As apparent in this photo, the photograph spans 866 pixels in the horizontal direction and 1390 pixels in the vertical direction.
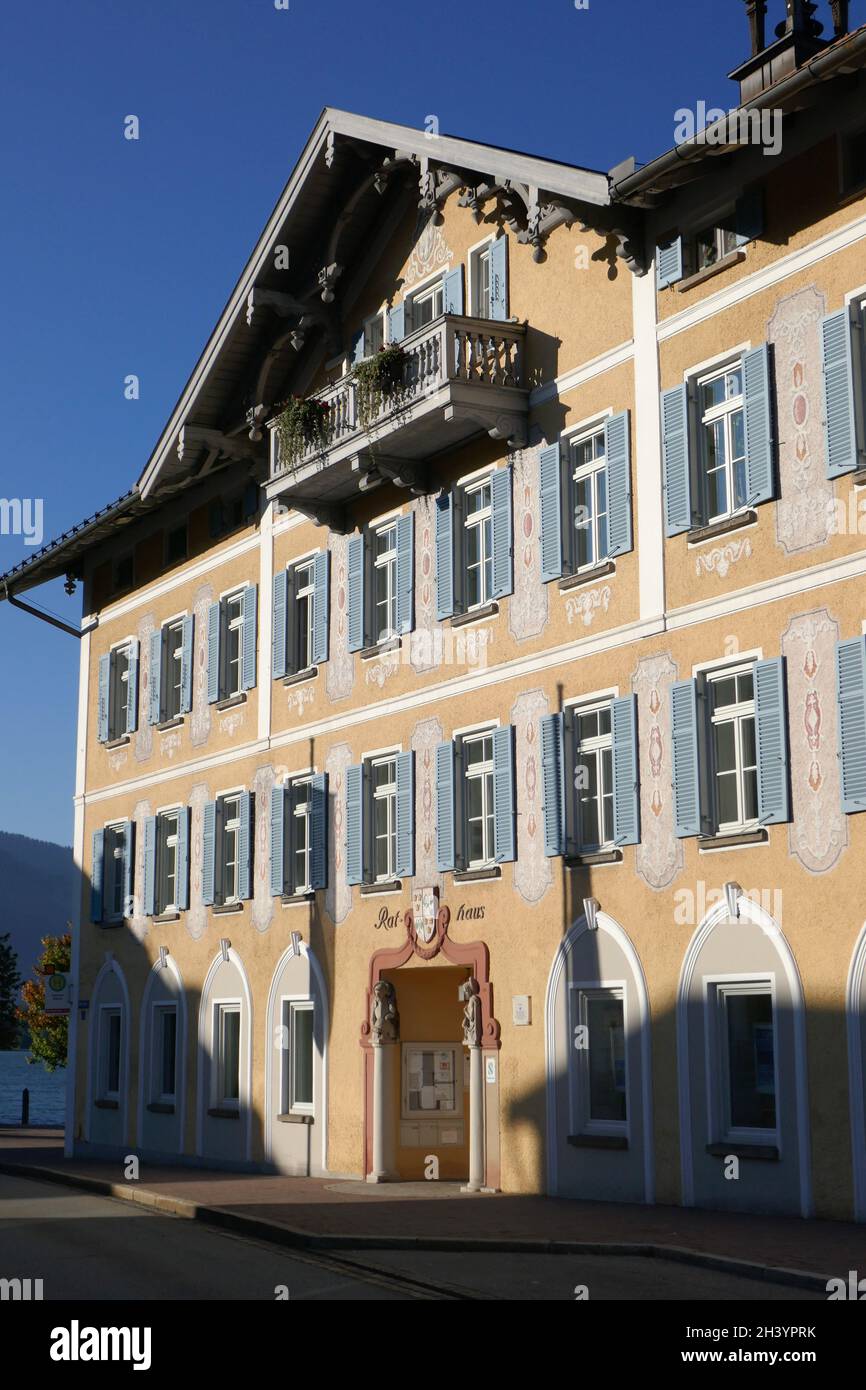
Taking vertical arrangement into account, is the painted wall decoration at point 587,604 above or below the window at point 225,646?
below

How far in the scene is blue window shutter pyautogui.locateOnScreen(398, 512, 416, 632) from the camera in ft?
80.8

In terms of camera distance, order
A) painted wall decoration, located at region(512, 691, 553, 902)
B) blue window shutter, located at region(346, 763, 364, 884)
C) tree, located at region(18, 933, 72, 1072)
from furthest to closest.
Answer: tree, located at region(18, 933, 72, 1072)
blue window shutter, located at region(346, 763, 364, 884)
painted wall decoration, located at region(512, 691, 553, 902)

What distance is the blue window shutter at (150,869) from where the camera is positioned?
31984mm

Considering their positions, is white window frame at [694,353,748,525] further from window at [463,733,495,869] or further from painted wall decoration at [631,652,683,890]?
window at [463,733,495,869]

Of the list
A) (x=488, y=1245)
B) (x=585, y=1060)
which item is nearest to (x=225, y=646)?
(x=585, y=1060)

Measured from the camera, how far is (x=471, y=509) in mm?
23906

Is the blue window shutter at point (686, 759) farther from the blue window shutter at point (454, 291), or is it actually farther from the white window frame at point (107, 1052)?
the white window frame at point (107, 1052)

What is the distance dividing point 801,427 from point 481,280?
7309 mm

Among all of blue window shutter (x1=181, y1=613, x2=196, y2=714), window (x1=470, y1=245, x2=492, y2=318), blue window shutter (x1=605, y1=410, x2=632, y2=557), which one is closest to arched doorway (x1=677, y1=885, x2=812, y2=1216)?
blue window shutter (x1=605, y1=410, x2=632, y2=557)

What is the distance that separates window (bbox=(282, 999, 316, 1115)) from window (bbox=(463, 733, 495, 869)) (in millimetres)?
4941

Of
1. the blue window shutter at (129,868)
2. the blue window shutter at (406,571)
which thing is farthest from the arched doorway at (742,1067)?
the blue window shutter at (129,868)

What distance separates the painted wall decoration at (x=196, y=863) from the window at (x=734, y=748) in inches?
519
